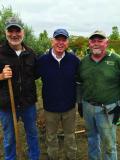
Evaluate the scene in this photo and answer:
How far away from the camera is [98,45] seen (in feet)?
19.0

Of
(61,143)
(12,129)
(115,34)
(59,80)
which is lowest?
(61,143)

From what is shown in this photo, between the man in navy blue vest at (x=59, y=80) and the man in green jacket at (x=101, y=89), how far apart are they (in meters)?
0.20

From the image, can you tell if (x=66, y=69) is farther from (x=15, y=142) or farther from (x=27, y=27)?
(x=27, y=27)

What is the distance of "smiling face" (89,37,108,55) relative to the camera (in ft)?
19.0

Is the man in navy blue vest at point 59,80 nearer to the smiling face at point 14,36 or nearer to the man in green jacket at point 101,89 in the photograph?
the man in green jacket at point 101,89

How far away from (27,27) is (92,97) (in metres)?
11.2

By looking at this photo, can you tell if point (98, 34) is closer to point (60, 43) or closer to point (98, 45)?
point (98, 45)

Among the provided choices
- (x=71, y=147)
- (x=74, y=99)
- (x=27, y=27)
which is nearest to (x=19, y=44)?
(x=74, y=99)

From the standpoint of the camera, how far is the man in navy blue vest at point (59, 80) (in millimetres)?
6117

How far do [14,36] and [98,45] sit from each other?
1.19 metres

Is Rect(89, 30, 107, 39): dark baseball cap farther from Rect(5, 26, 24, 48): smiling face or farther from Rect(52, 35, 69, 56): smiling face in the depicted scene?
Rect(5, 26, 24, 48): smiling face

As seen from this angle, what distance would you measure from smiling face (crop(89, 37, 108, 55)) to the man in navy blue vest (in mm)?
454

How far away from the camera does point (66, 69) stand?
6.21m

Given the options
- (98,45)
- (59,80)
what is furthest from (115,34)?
(98,45)
